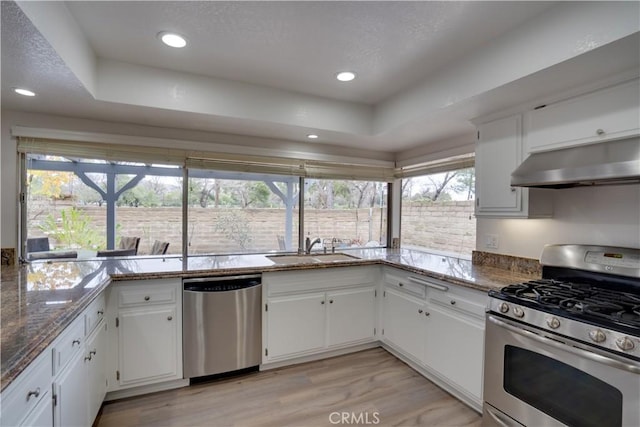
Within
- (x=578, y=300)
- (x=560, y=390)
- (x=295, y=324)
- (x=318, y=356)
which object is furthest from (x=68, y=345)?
(x=578, y=300)

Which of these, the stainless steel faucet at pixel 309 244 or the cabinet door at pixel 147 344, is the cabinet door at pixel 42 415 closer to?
the cabinet door at pixel 147 344

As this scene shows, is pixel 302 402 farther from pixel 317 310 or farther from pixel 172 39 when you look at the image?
pixel 172 39

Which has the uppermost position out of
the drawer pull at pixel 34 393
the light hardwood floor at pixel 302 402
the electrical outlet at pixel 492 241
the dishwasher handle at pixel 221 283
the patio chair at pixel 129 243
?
the electrical outlet at pixel 492 241

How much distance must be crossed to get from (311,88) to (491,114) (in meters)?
1.46

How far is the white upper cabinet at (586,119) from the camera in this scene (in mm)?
1620

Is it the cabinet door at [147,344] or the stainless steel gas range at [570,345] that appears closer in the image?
the stainless steel gas range at [570,345]

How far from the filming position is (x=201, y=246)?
3.12 metres

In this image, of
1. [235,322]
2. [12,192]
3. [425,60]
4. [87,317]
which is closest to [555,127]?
[425,60]

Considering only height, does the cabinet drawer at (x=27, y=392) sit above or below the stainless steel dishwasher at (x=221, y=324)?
above

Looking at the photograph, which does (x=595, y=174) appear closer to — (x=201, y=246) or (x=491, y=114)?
(x=491, y=114)

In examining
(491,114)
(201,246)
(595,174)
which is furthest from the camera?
(201,246)

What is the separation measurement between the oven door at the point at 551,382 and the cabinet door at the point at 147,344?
2.16 metres

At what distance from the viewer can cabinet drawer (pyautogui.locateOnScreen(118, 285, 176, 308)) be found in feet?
7.08

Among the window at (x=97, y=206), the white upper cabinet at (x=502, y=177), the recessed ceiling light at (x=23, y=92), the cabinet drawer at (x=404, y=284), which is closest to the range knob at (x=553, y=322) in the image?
the white upper cabinet at (x=502, y=177)
